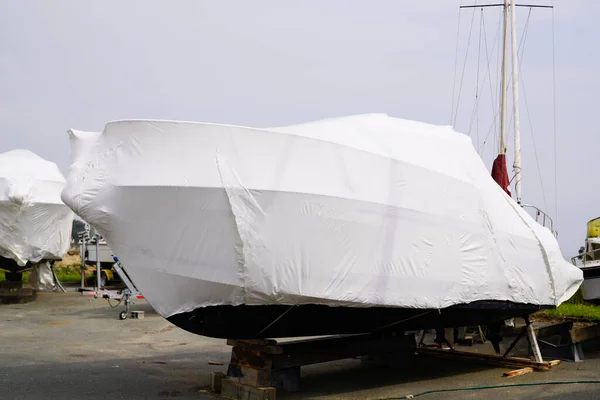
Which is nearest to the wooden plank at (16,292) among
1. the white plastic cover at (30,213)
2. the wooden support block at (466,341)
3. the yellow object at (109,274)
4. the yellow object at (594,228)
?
the white plastic cover at (30,213)

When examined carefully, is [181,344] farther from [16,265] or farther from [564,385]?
[16,265]

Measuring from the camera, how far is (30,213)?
1881 cm

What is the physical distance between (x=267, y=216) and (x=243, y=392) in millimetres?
2166

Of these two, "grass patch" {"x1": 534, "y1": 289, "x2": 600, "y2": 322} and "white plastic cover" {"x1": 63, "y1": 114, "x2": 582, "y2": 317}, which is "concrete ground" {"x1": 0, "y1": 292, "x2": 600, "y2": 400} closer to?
"grass patch" {"x1": 534, "y1": 289, "x2": 600, "y2": 322}

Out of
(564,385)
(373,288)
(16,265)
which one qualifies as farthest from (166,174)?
(16,265)

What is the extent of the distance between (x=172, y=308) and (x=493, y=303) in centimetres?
398

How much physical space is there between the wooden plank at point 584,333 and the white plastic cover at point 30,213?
13.6 m

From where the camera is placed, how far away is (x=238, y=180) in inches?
282

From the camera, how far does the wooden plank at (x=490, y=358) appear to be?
10.0m

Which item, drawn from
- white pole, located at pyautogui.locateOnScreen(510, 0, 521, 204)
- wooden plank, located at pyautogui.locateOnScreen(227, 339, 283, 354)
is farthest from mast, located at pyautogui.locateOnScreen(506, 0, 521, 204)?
wooden plank, located at pyautogui.locateOnScreen(227, 339, 283, 354)

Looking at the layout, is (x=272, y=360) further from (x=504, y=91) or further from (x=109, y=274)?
(x=109, y=274)

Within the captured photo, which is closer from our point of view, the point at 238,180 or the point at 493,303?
the point at 238,180

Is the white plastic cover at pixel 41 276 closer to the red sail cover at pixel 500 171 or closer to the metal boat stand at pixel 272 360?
the red sail cover at pixel 500 171

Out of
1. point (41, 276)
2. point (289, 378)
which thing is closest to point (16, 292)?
point (41, 276)
